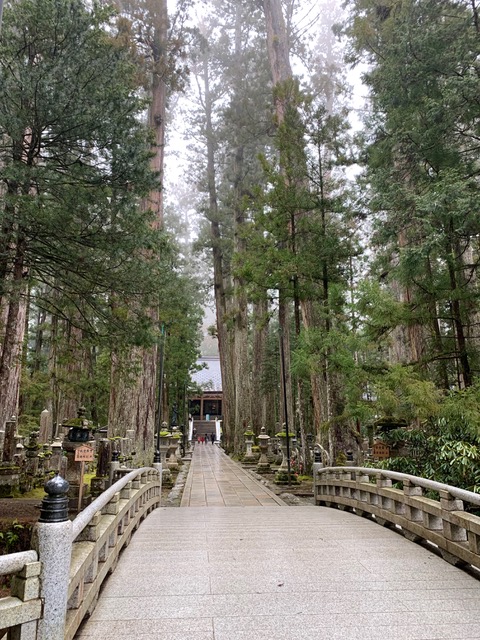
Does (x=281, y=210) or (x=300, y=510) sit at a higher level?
(x=281, y=210)

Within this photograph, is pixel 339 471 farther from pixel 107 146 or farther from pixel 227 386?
pixel 227 386

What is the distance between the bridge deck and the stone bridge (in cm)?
1

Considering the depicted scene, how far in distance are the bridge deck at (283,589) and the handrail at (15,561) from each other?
33.8 inches

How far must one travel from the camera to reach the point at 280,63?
49.8 feet

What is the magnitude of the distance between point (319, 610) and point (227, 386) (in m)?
21.5

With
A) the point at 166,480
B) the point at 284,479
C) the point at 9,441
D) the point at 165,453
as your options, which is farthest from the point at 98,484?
the point at 165,453

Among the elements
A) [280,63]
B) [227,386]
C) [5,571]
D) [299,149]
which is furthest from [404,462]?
[227,386]

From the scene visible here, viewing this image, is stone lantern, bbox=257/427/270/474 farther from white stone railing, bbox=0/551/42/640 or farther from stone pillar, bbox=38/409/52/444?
white stone railing, bbox=0/551/42/640

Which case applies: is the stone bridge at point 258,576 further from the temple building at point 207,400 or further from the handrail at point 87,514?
Result: the temple building at point 207,400

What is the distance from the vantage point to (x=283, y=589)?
329cm

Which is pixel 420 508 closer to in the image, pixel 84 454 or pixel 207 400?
pixel 84 454

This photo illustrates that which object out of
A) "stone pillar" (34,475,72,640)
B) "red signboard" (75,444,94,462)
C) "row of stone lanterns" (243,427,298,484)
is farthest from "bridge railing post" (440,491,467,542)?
"row of stone lanterns" (243,427,298,484)

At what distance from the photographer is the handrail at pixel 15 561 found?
200 centimetres

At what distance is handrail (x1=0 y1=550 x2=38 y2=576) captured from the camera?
6.55 feet
